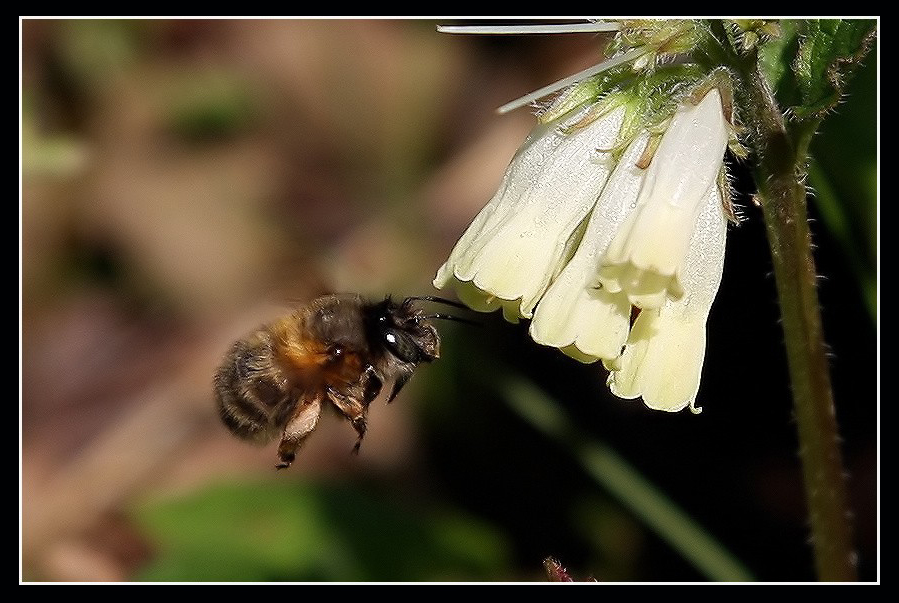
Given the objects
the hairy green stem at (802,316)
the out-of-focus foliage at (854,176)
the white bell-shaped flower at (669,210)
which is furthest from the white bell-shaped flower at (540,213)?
the out-of-focus foliage at (854,176)

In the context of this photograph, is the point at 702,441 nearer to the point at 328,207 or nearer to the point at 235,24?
the point at 328,207

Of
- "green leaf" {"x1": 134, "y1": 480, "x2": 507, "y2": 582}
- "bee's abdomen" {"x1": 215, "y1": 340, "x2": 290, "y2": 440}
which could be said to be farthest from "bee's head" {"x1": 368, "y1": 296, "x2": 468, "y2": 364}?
"green leaf" {"x1": 134, "y1": 480, "x2": 507, "y2": 582}

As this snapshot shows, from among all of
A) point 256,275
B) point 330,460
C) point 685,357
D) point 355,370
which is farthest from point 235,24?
point 685,357

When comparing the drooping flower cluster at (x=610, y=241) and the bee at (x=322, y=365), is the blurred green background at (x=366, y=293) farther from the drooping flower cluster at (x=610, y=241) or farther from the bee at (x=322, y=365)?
the bee at (x=322, y=365)

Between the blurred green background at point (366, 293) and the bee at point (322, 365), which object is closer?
the bee at point (322, 365)

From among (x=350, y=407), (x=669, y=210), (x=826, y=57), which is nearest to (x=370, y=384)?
(x=350, y=407)

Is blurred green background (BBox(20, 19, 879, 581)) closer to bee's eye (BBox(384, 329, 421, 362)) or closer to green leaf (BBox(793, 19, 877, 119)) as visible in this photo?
green leaf (BBox(793, 19, 877, 119))

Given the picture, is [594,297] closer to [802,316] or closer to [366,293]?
[802,316]
